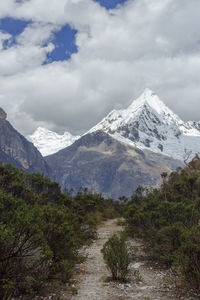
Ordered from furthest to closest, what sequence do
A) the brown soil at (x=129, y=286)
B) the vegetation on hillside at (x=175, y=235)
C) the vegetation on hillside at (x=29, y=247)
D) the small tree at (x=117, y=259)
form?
1. the small tree at (x=117, y=259)
2. the brown soil at (x=129, y=286)
3. the vegetation on hillside at (x=175, y=235)
4. the vegetation on hillside at (x=29, y=247)

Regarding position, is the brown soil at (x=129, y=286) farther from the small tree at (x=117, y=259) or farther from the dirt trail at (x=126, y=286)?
the small tree at (x=117, y=259)

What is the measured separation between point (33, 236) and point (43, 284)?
3150 mm

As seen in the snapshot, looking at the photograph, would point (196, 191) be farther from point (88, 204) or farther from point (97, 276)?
point (97, 276)

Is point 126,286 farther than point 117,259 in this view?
No

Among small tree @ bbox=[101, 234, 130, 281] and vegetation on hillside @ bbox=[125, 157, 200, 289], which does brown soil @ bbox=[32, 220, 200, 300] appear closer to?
small tree @ bbox=[101, 234, 130, 281]

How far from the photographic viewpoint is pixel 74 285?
38.4ft

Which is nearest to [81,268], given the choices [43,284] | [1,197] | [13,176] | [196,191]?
[43,284]

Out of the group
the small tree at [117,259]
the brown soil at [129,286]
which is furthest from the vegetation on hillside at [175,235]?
the small tree at [117,259]

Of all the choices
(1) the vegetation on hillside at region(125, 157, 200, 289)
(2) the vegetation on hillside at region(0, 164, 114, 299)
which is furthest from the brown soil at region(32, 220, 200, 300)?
(2) the vegetation on hillside at region(0, 164, 114, 299)

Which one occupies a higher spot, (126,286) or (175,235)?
(175,235)

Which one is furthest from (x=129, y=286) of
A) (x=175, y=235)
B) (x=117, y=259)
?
(x=175, y=235)

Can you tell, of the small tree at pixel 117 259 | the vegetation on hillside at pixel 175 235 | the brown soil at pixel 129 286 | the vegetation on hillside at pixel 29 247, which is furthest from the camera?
the small tree at pixel 117 259

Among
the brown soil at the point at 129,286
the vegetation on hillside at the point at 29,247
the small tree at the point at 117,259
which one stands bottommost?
the brown soil at the point at 129,286

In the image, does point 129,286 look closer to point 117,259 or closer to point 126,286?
point 126,286
